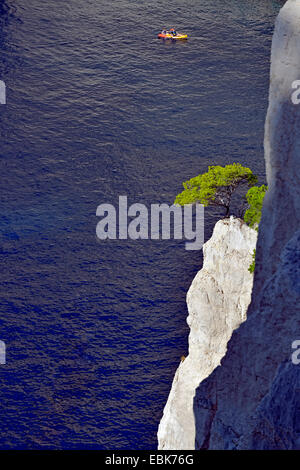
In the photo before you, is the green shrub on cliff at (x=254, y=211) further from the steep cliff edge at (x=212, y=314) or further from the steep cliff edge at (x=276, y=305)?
the steep cliff edge at (x=276, y=305)

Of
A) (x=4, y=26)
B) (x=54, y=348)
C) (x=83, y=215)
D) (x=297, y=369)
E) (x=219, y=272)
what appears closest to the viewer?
(x=297, y=369)

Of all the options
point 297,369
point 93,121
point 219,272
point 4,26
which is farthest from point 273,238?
point 4,26

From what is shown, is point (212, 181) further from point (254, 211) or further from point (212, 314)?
point (212, 314)

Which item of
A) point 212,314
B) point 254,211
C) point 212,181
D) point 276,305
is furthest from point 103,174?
point 276,305

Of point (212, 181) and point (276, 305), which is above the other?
point (212, 181)

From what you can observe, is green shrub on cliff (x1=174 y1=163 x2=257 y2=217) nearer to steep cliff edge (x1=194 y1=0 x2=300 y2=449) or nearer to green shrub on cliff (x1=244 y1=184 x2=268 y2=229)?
green shrub on cliff (x1=244 y1=184 x2=268 y2=229)

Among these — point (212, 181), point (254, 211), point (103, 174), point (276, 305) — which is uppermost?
point (103, 174)

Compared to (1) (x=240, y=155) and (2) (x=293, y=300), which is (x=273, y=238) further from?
(1) (x=240, y=155)
